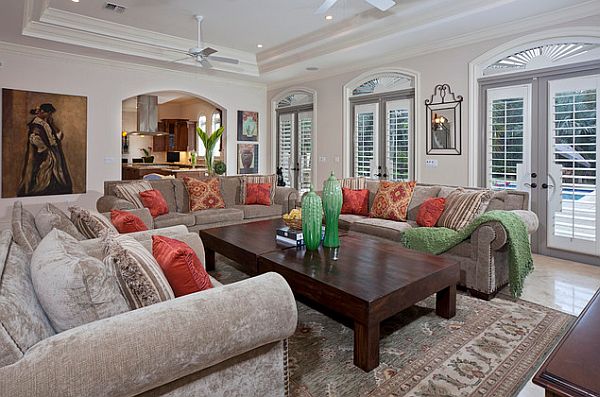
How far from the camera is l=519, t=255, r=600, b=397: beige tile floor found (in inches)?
127

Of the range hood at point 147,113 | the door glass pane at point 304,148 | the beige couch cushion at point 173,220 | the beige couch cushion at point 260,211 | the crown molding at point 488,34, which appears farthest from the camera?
the range hood at point 147,113

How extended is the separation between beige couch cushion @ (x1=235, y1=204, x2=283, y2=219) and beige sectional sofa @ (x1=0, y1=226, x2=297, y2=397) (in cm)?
382

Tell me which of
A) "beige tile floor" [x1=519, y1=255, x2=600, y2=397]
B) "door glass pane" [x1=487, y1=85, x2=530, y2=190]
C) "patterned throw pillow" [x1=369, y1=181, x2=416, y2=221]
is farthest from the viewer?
"door glass pane" [x1=487, y1=85, x2=530, y2=190]

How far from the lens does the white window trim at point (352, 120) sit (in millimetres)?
5965

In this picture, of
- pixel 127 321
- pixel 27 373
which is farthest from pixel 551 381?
pixel 27 373

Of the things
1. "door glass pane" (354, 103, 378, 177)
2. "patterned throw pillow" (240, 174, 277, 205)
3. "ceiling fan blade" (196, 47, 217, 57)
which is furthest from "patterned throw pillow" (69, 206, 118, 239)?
"door glass pane" (354, 103, 378, 177)

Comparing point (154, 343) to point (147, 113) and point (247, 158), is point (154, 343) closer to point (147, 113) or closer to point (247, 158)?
point (247, 158)

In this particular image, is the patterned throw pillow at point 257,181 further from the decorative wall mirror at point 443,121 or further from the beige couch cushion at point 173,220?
the decorative wall mirror at point 443,121

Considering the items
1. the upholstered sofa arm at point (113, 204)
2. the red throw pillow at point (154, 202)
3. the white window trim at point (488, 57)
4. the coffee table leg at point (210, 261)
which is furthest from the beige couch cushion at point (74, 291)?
the white window trim at point (488, 57)

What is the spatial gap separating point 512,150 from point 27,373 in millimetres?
5423

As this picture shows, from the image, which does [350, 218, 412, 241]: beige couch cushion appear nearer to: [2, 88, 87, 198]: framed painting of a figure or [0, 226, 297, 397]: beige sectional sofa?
[0, 226, 297, 397]: beige sectional sofa

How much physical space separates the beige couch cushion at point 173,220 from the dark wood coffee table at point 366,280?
2.06m

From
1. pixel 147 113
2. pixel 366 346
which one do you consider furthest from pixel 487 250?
pixel 147 113

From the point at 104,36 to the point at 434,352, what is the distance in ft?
19.9
